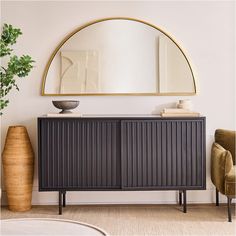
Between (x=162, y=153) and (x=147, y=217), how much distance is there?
531 millimetres

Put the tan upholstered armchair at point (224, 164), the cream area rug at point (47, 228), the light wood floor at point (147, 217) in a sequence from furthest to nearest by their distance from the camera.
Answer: the tan upholstered armchair at point (224, 164), the light wood floor at point (147, 217), the cream area rug at point (47, 228)

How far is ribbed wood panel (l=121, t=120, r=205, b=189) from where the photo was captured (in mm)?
3555

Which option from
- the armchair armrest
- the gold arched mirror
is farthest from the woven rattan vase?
the armchair armrest

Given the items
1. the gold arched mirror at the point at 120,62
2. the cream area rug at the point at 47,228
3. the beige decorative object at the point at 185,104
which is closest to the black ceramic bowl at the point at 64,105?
the gold arched mirror at the point at 120,62

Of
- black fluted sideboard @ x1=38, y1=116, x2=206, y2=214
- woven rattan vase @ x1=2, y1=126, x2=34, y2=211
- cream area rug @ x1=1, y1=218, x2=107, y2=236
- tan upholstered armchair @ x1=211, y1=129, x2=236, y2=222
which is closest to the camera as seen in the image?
cream area rug @ x1=1, y1=218, x2=107, y2=236

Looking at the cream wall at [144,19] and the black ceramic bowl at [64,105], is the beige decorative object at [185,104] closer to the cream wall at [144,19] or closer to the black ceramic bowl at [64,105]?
the cream wall at [144,19]

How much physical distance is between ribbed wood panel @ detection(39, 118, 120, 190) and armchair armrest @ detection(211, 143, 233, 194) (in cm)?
80

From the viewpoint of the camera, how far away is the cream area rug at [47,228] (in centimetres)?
258

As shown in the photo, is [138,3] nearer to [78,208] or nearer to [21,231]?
[78,208]

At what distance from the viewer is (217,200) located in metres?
3.86

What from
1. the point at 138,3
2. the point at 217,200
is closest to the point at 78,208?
the point at 217,200

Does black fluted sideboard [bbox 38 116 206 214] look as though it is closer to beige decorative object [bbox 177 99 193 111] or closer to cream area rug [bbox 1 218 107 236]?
beige decorative object [bbox 177 99 193 111]

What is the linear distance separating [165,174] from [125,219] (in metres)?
0.49

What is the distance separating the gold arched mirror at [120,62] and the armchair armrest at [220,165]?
2.01 feet
